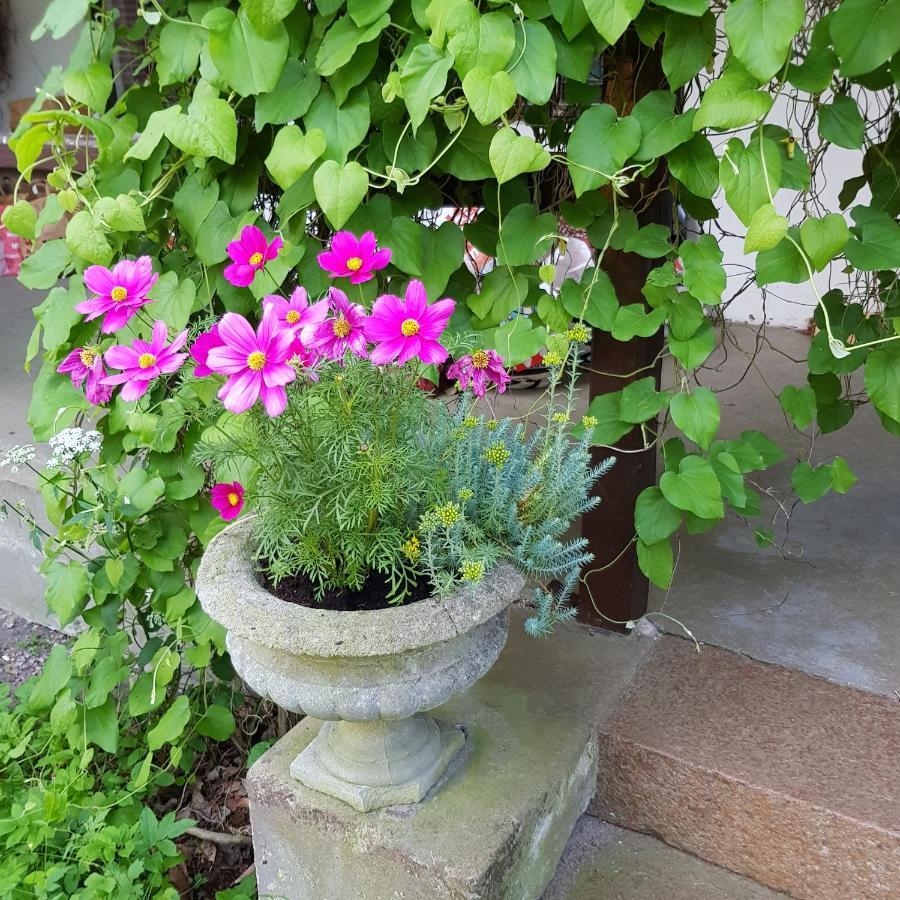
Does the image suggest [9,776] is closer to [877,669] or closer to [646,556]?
[646,556]

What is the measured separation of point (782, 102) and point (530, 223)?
1.99 m

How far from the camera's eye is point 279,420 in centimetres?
115

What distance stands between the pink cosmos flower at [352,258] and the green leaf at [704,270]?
48 cm

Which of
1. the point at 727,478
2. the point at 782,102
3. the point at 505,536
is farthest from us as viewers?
the point at 782,102

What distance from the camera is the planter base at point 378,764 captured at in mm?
1333


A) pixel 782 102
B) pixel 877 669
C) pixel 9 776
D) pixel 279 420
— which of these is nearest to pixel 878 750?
pixel 877 669

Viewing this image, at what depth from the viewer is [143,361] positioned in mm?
1013

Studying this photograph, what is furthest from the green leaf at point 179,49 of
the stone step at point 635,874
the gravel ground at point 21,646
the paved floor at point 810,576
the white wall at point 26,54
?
the white wall at point 26,54

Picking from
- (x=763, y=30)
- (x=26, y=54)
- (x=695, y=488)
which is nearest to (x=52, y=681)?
(x=695, y=488)

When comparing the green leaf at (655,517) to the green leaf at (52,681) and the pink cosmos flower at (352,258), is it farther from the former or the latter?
the green leaf at (52,681)

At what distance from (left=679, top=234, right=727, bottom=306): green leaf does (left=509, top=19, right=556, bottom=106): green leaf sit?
0.32m

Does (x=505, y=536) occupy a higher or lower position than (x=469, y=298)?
lower

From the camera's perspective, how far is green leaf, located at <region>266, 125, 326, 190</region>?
1231 mm

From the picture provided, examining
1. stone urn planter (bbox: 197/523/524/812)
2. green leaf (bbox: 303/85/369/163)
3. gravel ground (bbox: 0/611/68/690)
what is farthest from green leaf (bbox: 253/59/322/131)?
gravel ground (bbox: 0/611/68/690)
